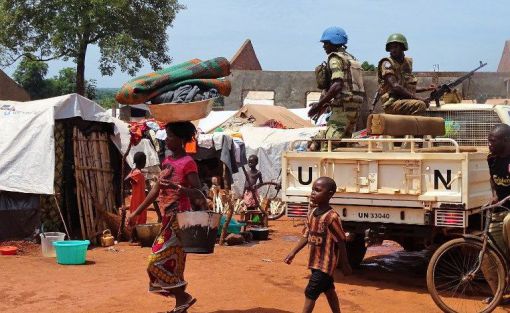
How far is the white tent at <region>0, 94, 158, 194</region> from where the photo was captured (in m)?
10.3

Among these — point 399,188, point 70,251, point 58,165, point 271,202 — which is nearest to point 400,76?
point 399,188

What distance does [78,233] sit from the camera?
38.4 ft

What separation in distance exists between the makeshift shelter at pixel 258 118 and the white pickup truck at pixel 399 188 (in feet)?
45.5

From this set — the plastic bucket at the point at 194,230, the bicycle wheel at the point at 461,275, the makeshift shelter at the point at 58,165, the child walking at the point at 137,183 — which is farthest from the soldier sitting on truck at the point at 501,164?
the makeshift shelter at the point at 58,165

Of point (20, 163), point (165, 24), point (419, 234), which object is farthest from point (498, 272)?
point (165, 24)

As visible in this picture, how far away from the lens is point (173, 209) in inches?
232

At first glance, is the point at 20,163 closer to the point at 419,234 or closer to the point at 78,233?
the point at 78,233

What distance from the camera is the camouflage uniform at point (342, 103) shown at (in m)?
8.22

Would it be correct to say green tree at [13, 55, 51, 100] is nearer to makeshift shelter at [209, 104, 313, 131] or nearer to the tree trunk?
the tree trunk

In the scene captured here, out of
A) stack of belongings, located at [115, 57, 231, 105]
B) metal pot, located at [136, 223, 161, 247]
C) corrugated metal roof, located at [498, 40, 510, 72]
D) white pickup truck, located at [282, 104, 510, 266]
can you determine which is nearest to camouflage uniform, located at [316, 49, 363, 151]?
white pickup truck, located at [282, 104, 510, 266]

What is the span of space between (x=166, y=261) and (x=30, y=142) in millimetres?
5511

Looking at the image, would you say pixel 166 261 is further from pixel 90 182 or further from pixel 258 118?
pixel 258 118

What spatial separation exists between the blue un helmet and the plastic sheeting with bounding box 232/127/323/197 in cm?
978

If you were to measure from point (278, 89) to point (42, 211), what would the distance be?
79.5ft
